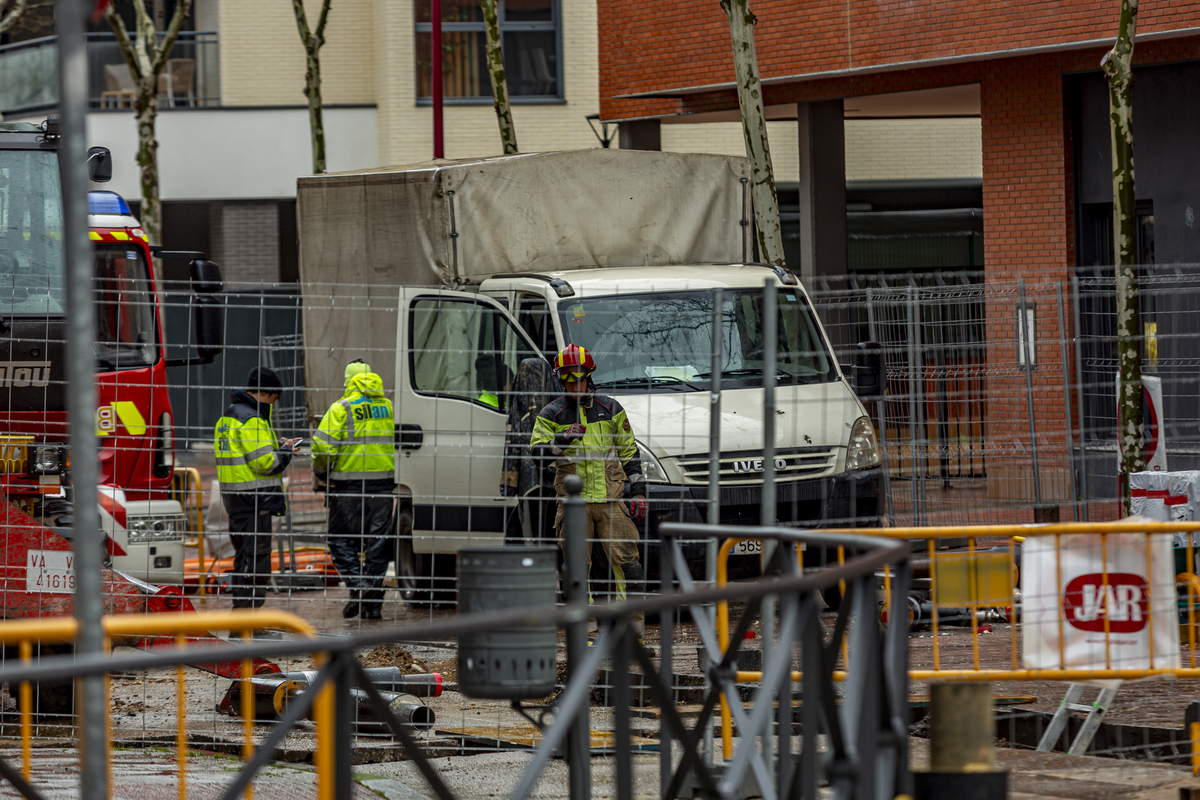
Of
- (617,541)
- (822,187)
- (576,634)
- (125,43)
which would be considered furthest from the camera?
(822,187)

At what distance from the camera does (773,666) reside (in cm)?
387

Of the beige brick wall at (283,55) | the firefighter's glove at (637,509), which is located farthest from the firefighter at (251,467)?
the beige brick wall at (283,55)

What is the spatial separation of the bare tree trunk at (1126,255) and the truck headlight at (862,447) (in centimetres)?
177

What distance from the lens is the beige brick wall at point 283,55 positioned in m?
28.8

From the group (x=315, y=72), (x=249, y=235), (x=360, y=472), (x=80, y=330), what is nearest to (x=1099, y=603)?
(x=80, y=330)

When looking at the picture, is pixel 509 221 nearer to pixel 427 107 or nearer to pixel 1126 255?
pixel 1126 255

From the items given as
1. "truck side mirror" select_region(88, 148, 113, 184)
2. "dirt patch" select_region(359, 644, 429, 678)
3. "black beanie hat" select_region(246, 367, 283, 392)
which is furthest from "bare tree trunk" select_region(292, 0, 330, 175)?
"dirt patch" select_region(359, 644, 429, 678)

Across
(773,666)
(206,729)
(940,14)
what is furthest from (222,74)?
(773,666)

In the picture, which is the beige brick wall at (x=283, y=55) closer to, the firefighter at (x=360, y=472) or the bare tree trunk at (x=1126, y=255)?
the firefighter at (x=360, y=472)

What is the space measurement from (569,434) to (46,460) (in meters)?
2.95

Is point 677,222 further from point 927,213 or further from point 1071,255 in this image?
point 927,213

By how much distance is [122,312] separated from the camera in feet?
34.9

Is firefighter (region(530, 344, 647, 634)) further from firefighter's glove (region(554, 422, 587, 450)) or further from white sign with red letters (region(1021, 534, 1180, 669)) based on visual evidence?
white sign with red letters (region(1021, 534, 1180, 669))

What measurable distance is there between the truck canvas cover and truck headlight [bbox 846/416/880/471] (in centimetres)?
233
